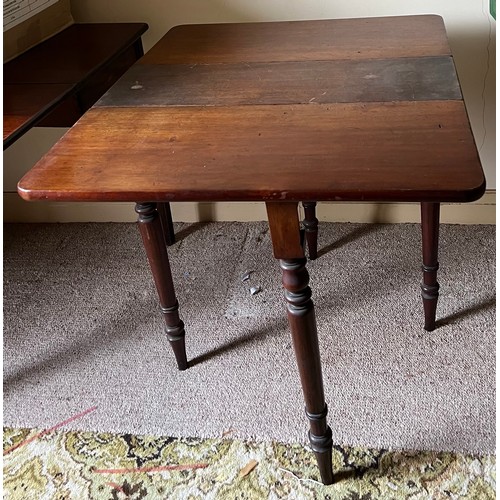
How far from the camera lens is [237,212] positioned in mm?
1889

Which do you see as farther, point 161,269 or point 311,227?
point 311,227

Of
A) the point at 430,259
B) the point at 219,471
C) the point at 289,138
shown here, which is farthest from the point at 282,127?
the point at 219,471

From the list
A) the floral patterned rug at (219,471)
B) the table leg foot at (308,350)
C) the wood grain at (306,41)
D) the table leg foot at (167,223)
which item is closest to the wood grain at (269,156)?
the table leg foot at (308,350)

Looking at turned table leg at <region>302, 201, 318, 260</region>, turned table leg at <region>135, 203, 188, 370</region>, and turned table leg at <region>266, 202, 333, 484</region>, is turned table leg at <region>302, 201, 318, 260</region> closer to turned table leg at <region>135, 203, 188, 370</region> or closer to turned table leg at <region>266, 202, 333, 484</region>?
turned table leg at <region>135, 203, 188, 370</region>

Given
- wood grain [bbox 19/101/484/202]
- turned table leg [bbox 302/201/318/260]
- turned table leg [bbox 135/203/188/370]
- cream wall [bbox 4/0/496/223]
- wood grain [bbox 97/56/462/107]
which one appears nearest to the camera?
wood grain [bbox 19/101/484/202]

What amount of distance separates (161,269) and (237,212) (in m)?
0.67

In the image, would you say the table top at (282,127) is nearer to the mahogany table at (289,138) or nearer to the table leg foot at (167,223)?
the mahogany table at (289,138)

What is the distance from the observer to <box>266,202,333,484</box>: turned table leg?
87 centimetres

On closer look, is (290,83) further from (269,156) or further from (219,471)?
(219,471)

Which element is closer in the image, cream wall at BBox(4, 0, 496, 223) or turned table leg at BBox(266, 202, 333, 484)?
turned table leg at BBox(266, 202, 333, 484)

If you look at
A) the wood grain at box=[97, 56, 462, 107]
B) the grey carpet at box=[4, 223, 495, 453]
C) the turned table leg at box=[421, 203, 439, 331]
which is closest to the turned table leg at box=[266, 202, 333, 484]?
the grey carpet at box=[4, 223, 495, 453]

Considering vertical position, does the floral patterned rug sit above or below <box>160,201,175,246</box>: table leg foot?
below

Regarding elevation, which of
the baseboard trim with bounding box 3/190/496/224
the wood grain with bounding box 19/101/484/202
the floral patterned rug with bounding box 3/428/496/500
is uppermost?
the wood grain with bounding box 19/101/484/202

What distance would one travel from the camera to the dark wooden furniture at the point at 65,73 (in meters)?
1.19
